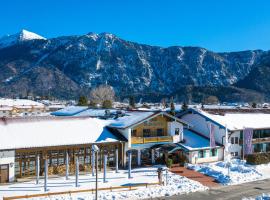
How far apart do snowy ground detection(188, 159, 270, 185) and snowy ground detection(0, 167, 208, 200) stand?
372 centimetres

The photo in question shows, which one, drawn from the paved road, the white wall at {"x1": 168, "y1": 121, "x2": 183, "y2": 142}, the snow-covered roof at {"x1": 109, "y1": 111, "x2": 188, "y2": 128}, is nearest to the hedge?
the paved road

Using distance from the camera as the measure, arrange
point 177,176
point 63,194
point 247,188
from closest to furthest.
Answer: point 63,194 < point 247,188 < point 177,176

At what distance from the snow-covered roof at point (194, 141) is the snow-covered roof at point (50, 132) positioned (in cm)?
953

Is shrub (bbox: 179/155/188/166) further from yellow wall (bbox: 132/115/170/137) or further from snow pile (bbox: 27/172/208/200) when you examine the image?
snow pile (bbox: 27/172/208/200)

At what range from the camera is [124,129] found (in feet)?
142

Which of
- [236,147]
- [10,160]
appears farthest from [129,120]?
[236,147]

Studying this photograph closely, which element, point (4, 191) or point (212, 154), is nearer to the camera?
point (4, 191)

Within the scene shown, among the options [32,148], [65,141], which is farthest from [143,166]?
Result: [32,148]

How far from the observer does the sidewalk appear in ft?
120

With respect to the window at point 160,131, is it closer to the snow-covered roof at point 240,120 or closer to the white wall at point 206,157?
the white wall at point 206,157

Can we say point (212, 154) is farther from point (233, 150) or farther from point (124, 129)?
point (124, 129)

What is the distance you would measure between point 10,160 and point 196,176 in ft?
59.7

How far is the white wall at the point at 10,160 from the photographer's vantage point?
34.8 metres

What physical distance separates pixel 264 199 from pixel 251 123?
26.5m
